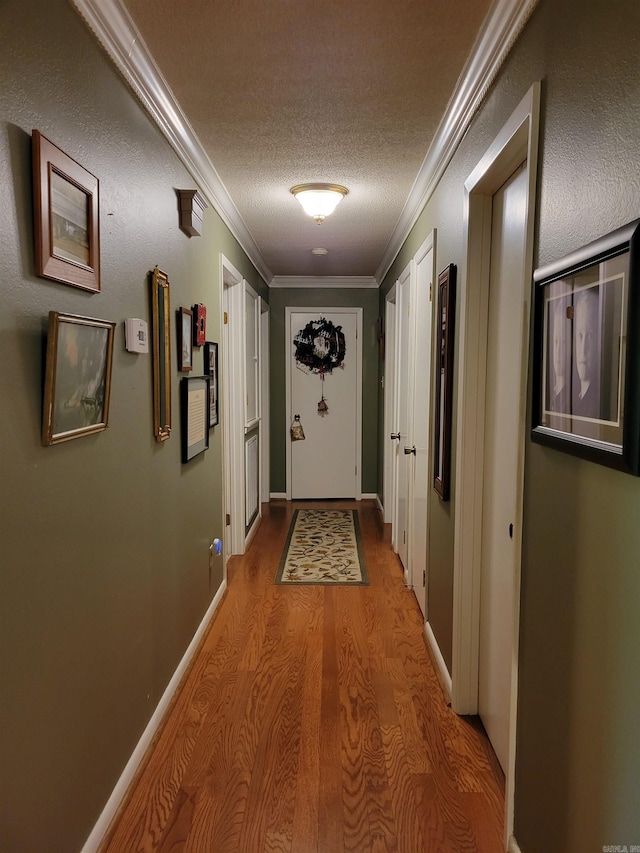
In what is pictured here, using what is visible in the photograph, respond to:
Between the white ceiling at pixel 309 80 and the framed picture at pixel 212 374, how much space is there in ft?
2.64

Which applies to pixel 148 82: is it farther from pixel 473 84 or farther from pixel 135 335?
pixel 473 84

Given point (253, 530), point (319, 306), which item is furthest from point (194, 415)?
point (319, 306)

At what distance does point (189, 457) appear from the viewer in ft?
8.11

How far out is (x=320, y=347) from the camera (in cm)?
568

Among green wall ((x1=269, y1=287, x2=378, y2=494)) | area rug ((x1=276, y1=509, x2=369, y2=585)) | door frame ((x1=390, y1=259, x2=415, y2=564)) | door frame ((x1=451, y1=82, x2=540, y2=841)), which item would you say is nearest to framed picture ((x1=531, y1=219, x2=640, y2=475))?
door frame ((x1=451, y1=82, x2=540, y2=841))

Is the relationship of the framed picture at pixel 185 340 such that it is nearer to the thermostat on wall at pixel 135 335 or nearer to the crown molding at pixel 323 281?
the thermostat on wall at pixel 135 335

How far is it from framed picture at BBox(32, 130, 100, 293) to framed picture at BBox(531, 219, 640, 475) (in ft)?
3.70

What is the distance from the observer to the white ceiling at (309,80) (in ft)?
5.00

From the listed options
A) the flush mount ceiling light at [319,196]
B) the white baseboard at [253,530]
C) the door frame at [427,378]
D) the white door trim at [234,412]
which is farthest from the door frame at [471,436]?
the white baseboard at [253,530]

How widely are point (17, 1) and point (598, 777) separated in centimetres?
193

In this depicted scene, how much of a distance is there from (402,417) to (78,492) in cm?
270

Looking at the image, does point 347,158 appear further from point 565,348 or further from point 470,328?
point 565,348

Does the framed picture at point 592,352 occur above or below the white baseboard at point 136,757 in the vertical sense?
above

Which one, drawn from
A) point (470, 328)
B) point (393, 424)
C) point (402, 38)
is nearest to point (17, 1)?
point (402, 38)
